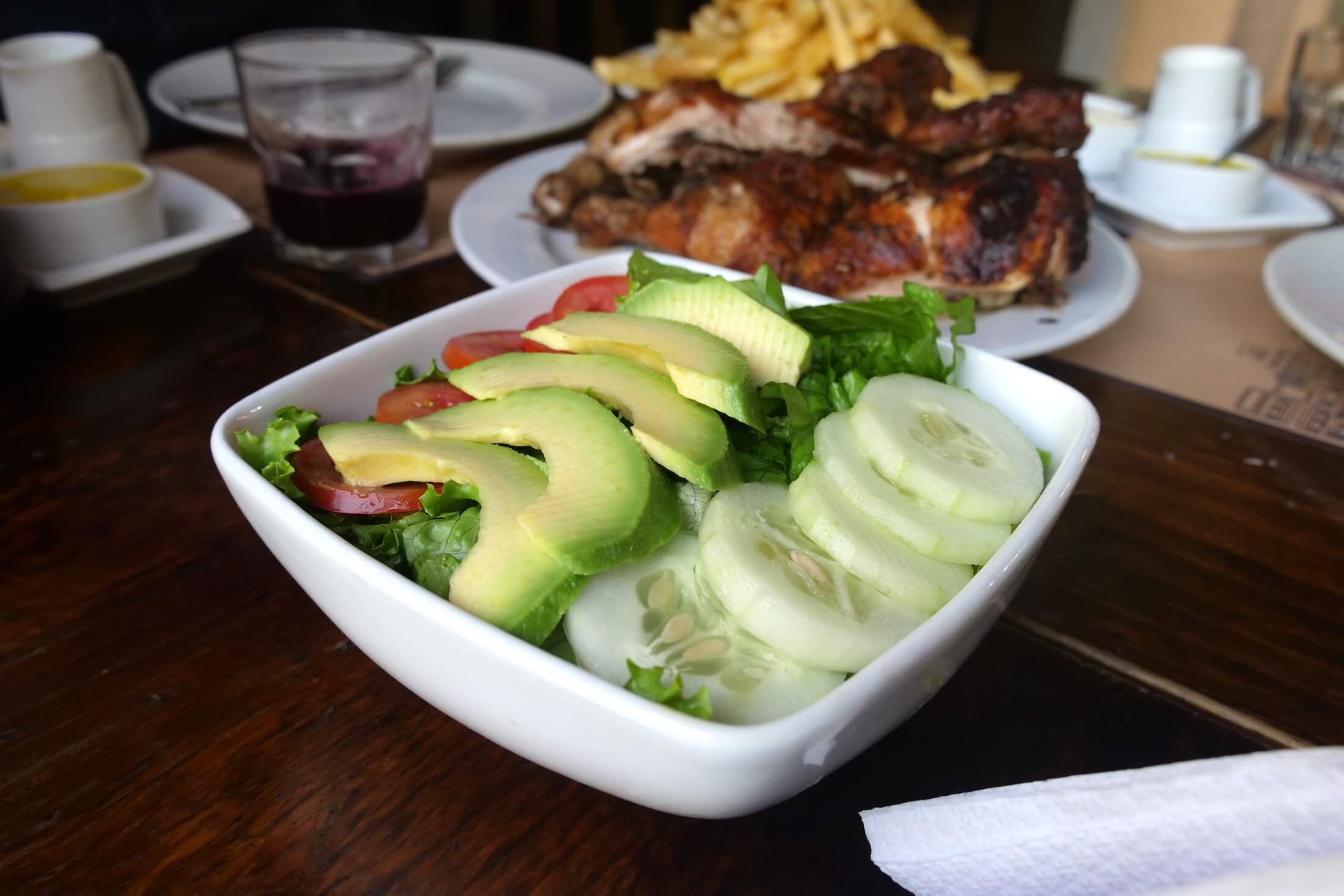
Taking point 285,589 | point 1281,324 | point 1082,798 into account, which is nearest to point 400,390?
point 285,589

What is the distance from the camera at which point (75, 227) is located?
5.70 ft

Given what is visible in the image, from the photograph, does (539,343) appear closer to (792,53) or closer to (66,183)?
(66,183)

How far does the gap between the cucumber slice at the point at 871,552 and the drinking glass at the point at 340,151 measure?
1.34m

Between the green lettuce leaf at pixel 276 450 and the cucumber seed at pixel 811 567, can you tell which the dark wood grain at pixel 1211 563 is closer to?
the cucumber seed at pixel 811 567

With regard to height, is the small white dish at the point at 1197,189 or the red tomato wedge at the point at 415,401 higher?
the red tomato wedge at the point at 415,401

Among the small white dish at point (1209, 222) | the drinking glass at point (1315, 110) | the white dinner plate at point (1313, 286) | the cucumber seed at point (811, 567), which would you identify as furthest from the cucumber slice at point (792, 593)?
the drinking glass at point (1315, 110)

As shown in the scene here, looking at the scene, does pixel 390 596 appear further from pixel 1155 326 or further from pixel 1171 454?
pixel 1155 326

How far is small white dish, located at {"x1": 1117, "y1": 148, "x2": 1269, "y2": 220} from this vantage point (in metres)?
2.30

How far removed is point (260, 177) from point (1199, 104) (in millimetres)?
2336

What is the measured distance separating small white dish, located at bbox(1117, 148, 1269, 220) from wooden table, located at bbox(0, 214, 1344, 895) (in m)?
0.99

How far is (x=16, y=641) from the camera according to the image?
104 cm

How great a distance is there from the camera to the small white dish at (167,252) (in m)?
1.69

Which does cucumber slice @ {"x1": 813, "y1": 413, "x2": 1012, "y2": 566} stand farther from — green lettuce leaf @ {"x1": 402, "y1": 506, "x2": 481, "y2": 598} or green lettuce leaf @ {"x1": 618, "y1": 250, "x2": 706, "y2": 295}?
green lettuce leaf @ {"x1": 618, "y1": 250, "x2": 706, "y2": 295}

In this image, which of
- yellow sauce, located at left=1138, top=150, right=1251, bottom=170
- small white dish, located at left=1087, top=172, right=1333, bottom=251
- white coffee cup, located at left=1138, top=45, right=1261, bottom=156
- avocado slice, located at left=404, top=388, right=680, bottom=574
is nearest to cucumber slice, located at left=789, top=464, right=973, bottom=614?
avocado slice, located at left=404, top=388, right=680, bottom=574
